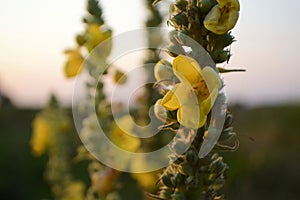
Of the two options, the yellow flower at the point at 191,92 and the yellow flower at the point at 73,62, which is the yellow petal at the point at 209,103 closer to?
the yellow flower at the point at 191,92

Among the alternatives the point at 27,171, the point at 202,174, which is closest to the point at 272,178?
the point at 27,171

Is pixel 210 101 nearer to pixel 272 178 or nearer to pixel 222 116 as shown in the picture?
pixel 222 116

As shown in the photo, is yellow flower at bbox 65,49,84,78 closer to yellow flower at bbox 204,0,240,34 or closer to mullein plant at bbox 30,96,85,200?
mullein plant at bbox 30,96,85,200

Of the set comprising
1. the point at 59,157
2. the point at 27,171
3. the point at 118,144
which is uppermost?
the point at 118,144

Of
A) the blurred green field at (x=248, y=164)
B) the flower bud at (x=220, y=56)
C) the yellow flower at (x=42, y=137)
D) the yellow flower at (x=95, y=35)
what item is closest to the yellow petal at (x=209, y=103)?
the flower bud at (x=220, y=56)

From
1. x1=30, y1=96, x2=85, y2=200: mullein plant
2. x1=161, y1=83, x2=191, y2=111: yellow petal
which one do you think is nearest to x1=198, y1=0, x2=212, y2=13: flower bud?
x1=161, y1=83, x2=191, y2=111: yellow petal

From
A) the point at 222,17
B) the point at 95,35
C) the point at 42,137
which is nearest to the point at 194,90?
the point at 222,17
